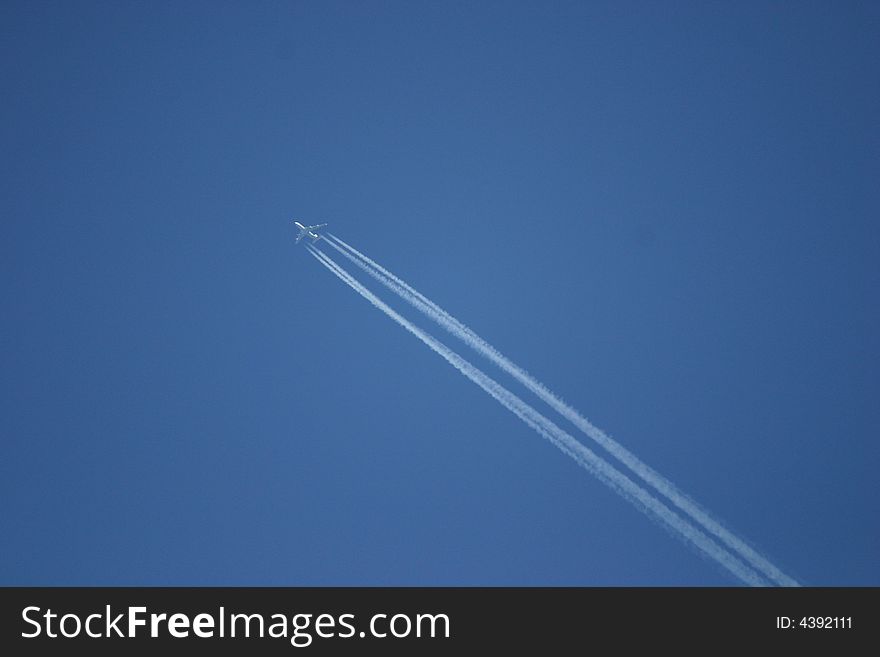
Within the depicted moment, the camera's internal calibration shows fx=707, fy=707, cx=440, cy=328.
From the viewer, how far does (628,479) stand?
17047 millimetres

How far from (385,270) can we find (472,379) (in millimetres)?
4646

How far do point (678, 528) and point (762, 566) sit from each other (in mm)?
1854
